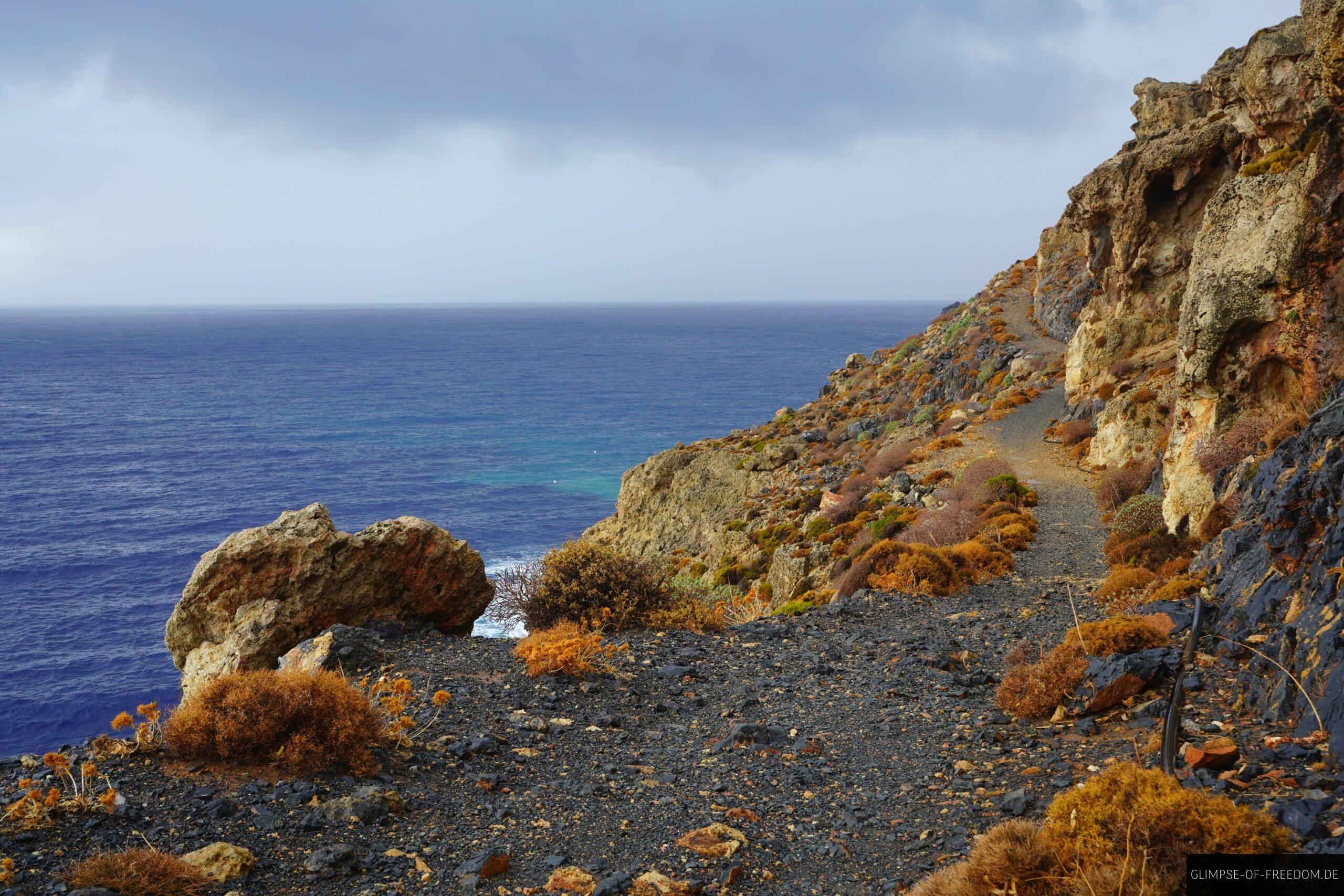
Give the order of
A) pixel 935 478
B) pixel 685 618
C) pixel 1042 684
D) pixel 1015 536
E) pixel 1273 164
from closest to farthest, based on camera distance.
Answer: pixel 1042 684, pixel 1273 164, pixel 685 618, pixel 1015 536, pixel 935 478

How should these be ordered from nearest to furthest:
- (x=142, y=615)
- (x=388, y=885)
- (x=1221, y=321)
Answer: (x=388, y=885)
(x=1221, y=321)
(x=142, y=615)

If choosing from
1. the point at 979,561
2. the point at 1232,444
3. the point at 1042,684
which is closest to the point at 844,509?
the point at 979,561

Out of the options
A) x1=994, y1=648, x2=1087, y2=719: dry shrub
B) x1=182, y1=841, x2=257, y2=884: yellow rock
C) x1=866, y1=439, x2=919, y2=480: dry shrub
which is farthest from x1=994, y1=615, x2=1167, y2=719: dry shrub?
x1=866, y1=439, x2=919, y2=480: dry shrub

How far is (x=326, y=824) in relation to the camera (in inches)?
307

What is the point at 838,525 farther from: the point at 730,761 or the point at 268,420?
the point at 268,420

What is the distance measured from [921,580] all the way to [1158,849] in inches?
518

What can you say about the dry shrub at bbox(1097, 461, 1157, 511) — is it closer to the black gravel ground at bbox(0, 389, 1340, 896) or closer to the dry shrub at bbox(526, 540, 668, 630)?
the black gravel ground at bbox(0, 389, 1340, 896)

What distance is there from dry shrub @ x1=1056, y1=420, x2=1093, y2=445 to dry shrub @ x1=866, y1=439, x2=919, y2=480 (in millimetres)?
6330

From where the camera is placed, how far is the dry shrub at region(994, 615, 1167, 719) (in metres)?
10.3

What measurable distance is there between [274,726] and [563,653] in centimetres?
454

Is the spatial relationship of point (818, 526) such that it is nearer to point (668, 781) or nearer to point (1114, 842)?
point (668, 781)

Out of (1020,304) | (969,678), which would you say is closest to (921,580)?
(969,678)

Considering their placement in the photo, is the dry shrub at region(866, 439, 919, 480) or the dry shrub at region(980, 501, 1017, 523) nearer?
the dry shrub at region(980, 501, 1017, 523)

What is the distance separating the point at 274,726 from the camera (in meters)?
8.83
